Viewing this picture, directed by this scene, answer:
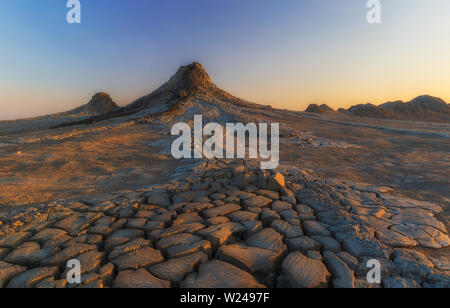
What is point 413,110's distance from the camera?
31125 millimetres

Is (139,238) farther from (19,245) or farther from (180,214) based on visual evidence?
(19,245)

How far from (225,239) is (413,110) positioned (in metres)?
39.4

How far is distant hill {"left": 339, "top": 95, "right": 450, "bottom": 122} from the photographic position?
2808cm

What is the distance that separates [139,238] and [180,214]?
566mm

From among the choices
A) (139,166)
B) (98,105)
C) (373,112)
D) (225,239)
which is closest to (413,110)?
(373,112)

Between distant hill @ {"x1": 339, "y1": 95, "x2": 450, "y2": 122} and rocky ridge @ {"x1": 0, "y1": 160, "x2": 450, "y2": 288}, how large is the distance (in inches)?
1190

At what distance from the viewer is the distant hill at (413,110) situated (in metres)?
28.1

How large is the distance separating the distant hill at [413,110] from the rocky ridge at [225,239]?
3024cm

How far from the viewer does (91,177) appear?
4105mm

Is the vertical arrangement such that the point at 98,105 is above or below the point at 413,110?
above

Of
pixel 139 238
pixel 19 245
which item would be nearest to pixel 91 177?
pixel 19 245

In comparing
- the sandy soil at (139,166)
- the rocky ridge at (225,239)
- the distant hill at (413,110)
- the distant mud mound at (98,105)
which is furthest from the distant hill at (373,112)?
the distant mud mound at (98,105)

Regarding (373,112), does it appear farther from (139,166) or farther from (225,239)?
(225,239)

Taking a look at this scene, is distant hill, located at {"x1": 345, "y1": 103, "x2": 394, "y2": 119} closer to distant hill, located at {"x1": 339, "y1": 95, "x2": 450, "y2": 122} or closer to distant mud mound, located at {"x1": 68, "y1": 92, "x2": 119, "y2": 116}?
distant hill, located at {"x1": 339, "y1": 95, "x2": 450, "y2": 122}
